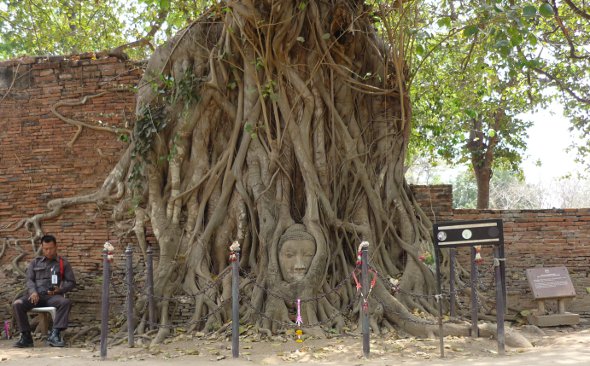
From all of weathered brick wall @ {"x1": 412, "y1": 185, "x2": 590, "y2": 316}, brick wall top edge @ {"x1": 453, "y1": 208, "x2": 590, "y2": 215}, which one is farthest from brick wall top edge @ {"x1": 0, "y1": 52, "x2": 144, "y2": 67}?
brick wall top edge @ {"x1": 453, "y1": 208, "x2": 590, "y2": 215}

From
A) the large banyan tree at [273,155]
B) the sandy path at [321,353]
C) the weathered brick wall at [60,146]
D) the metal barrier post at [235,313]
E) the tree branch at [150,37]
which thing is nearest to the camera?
the sandy path at [321,353]

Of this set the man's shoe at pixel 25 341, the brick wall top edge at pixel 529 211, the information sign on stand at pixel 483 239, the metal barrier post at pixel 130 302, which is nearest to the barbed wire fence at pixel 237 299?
the metal barrier post at pixel 130 302

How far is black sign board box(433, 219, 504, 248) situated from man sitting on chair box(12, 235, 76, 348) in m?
3.92

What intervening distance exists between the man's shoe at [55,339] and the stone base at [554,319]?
5.12 meters

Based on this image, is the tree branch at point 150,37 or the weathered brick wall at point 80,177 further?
the tree branch at point 150,37

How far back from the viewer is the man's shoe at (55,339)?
6781mm

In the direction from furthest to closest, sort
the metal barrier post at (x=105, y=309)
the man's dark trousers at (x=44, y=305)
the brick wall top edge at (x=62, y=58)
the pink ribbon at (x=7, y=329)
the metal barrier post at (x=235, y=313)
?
the brick wall top edge at (x=62, y=58) < the pink ribbon at (x=7, y=329) < the man's dark trousers at (x=44, y=305) < the metal barrier post at (x=105, y=309) < the metal barrier post at (x=235, y=313)

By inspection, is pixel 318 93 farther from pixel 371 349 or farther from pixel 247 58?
pixel 371 349

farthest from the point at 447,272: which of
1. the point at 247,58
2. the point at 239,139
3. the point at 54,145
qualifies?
the point at 54,145

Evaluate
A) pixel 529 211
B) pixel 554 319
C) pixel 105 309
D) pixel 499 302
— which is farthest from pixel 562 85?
pixel 105 309

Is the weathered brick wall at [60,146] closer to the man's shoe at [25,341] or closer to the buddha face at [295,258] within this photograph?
the man's shoe at [25,341]

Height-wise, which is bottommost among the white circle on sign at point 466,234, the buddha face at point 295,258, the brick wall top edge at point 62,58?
the buddha face at point 295,258

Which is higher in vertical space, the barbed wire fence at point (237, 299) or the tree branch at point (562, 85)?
the tree branch at point (562, 85)

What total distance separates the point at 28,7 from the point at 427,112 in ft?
20.9
